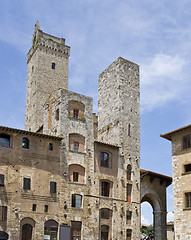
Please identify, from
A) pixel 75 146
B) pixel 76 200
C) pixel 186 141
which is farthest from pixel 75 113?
pixel 186 141

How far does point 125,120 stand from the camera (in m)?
47.3

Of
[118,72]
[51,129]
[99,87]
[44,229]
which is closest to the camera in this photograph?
[44,229]

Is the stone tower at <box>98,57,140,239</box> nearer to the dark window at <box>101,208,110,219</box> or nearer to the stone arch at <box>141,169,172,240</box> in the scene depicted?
the dark window at <box>101,208,110,219</box>

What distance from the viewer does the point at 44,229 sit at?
3816 cm

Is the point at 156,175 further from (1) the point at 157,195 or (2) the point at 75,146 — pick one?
(2) the point at 75,146

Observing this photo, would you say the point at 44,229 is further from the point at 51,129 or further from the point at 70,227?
the point at 51,129

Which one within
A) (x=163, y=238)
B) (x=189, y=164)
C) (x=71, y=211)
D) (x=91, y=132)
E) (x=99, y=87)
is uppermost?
(x=99, y=87)

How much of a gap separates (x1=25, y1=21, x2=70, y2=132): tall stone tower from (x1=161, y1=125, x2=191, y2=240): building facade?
27.9 metres

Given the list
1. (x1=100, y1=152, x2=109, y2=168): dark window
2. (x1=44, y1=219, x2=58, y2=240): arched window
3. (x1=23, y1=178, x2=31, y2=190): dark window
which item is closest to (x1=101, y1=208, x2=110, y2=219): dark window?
(x1=100, y1=152, x2=109, y2=168): dark window

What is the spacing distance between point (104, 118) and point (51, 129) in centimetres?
890

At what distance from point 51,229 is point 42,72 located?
3248 centimetres

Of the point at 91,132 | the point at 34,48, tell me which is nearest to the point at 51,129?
the point at 91,132

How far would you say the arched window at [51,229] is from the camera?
38.2 meters

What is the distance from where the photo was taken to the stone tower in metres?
45.3
